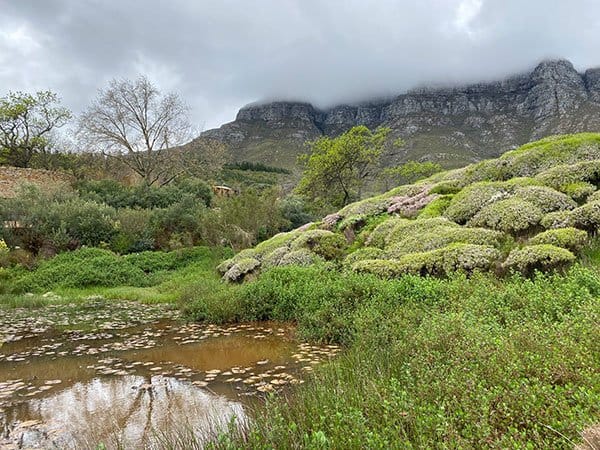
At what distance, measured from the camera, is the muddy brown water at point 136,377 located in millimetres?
3889

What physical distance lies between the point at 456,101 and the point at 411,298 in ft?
283

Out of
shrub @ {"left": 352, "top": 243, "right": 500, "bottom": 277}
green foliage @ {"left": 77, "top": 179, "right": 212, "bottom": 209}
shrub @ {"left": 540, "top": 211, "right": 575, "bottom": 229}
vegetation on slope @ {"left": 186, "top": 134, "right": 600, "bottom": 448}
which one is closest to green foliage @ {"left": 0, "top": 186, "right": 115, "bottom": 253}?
green foliage @ {"left": 77, "top": 179, "right": 212, "bottom": 209}

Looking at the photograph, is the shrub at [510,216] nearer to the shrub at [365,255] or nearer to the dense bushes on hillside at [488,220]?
the dense bushes on hillside at [488,220]

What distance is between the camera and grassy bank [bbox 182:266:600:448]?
2402 millimetres

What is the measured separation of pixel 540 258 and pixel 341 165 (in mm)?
22553

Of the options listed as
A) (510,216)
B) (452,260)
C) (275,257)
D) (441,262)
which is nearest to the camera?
(452,260)

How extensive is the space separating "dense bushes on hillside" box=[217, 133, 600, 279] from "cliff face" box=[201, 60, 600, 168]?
41.7 meters

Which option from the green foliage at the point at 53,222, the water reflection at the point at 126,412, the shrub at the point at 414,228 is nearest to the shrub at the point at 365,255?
the shrub at the point at 414,228

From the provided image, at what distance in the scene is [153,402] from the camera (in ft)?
15.1

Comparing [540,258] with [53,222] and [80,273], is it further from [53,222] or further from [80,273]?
[53,222]

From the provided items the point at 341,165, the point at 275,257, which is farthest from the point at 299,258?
the point at 341,165

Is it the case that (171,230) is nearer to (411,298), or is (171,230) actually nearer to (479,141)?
(411,298)

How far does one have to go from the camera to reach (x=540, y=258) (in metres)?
6.82

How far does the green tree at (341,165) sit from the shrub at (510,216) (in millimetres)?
18730
